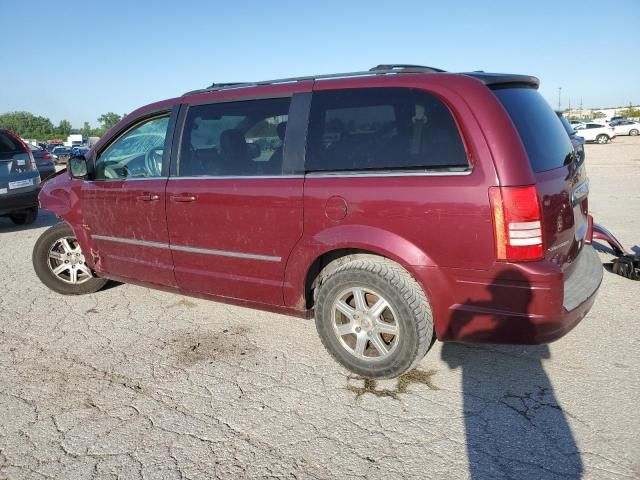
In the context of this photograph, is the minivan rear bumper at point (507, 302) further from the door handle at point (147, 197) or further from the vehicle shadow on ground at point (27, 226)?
the vehicle shadow on ground at point (27, 226)

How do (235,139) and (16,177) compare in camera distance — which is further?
(16,177)

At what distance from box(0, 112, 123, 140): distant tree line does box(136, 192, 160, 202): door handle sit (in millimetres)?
111989

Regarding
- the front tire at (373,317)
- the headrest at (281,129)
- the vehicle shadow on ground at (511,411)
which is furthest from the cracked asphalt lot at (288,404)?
the headrest at (281,129)

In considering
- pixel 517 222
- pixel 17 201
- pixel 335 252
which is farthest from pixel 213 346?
pixel 17 201

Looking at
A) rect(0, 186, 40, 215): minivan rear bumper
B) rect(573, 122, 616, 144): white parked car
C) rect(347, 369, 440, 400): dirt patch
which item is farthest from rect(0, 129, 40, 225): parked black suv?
rect(573, 122, 616, 144): white parked car

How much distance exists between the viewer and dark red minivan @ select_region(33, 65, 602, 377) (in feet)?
8.57

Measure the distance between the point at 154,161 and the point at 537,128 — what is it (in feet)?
9.39

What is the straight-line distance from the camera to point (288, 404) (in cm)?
288

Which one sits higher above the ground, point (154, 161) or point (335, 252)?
point (154, 161)

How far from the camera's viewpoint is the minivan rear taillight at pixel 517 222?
253 cm

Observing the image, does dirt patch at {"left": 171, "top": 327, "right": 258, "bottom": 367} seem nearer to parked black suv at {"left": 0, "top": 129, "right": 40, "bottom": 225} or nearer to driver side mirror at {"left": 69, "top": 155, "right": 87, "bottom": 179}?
driver side mirror at {"left": 69, "top": 155, "right": 87, "bottom": 179}

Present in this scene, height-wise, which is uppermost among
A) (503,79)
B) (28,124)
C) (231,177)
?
(28,124)

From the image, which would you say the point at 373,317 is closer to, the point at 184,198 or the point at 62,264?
the point at 184,198

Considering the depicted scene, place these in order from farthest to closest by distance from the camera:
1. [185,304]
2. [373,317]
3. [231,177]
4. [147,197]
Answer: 1. [185,304]
2. [147,197]
3. [231,177]
4. [373,317]
